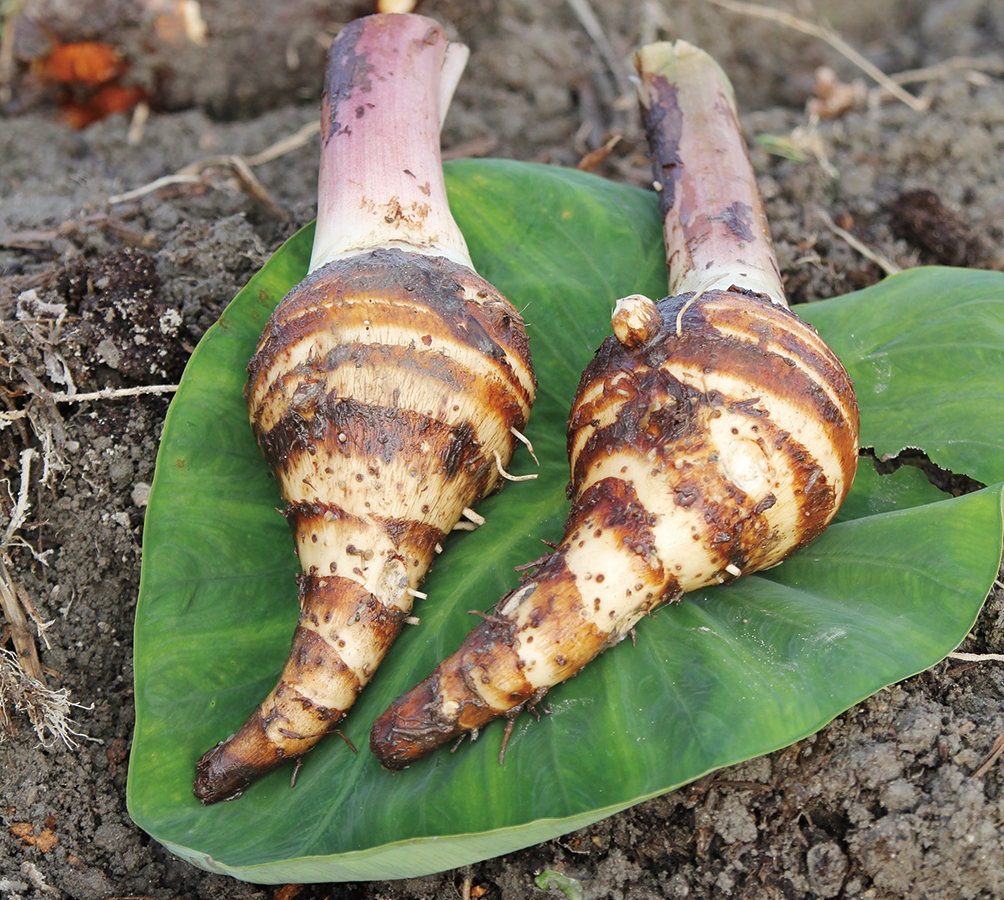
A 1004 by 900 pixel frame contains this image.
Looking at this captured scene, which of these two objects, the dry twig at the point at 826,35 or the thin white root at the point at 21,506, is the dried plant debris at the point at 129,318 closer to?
the thin white root at the point at 21,506

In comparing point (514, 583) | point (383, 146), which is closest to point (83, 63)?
point (383, 146)

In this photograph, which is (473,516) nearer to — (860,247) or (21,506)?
(21,506)

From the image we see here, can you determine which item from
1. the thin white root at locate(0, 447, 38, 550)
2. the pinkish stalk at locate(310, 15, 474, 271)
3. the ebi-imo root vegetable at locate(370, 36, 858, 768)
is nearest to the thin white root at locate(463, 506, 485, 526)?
the ebi-imo root vegetable at locate(370, 36, 858, 768)

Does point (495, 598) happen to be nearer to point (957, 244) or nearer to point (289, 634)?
point (289, 634)

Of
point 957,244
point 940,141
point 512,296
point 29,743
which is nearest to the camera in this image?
point 29,743

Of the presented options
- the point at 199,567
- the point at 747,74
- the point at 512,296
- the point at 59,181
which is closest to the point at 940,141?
the point at 747,74

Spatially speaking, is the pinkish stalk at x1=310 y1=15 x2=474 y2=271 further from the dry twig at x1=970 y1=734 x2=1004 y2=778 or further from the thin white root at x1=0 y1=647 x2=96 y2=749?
the dry twig at x1=970 y1=734 x2=1004 y2=778
